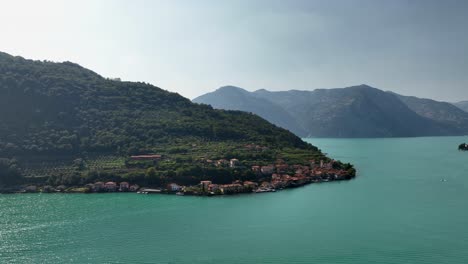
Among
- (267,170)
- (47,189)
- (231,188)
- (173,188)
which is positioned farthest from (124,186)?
(267,170)

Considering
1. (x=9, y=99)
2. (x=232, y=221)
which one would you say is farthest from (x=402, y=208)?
(x=9, y=99)

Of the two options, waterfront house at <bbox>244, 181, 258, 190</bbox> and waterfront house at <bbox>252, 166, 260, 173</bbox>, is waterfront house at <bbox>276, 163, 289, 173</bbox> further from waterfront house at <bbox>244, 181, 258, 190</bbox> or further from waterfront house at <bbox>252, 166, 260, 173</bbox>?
waterfront house at <bbox>244, 181, 258, 190</bbox>

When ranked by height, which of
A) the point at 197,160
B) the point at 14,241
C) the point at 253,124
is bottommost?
the point at 14,241

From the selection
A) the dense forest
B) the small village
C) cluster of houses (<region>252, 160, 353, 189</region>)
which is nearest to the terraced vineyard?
the dense forest

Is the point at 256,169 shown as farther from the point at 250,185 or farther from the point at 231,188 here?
the point at 231,188

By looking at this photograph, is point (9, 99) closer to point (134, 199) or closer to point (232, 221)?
point (134, 199)
